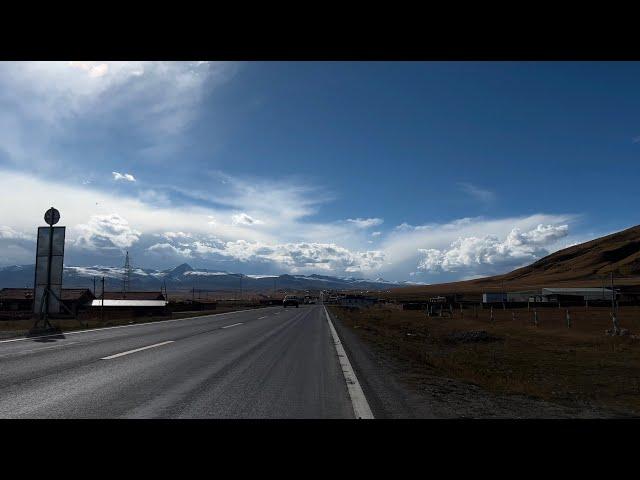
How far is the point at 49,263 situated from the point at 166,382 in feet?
57.3

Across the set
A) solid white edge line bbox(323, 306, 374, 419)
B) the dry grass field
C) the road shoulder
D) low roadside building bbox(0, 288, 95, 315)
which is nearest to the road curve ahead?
solid white edge line bbox(323, 306, 374, 419)

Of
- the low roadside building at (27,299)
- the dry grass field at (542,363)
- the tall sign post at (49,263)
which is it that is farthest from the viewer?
the low roadside building at (27,299)

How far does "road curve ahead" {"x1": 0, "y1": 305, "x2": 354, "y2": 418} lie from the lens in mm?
6117

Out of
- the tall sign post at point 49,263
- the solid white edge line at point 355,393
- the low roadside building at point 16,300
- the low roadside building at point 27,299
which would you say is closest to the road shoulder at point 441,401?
the solid white edge line at point 355,393

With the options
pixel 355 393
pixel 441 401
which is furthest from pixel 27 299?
pixel 441 401

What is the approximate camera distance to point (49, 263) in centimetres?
2233

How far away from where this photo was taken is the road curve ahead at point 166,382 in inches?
241

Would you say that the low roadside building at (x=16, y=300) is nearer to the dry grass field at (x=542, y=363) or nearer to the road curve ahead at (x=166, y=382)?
the dry grass field at (x=542, y=363)

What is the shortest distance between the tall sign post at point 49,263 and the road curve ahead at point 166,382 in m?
8.37
